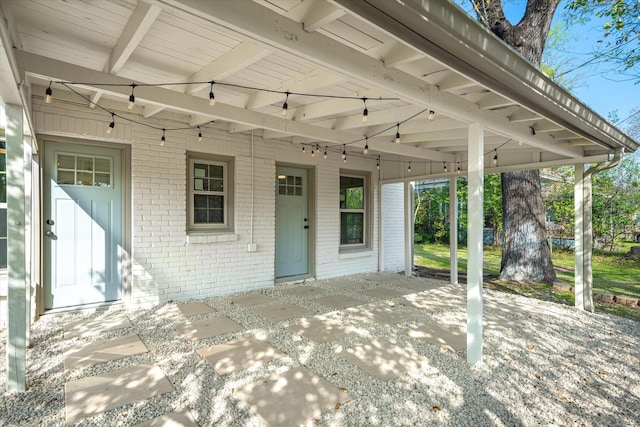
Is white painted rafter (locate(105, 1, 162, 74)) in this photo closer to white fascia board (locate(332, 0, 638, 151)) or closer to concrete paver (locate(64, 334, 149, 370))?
white fascia board (locate(332, 0, 638, 151))

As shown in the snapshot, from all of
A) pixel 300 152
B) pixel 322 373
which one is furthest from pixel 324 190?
pixel 322 373

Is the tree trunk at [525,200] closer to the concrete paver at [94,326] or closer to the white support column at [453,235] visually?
the white support column at [453,235]

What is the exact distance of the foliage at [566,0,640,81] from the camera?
234 inches

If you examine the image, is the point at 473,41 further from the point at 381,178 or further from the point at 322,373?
the point at 381,178

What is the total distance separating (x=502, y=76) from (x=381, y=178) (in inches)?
183

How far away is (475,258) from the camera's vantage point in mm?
2824

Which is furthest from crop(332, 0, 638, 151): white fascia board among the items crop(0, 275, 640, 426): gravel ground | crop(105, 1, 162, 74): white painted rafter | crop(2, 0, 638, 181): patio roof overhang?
crop(0, 275, 640, 426): gravel ground

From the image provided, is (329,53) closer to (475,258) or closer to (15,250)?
(475,258)

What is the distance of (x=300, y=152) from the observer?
18.6 feet

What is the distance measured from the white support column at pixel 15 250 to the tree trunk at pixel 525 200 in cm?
706

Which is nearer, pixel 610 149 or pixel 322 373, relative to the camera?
pixel 322 373

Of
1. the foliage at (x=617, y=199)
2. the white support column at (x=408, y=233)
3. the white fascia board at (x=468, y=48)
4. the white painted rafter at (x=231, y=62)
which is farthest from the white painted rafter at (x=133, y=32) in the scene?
the foliage at (x=617, y=199)

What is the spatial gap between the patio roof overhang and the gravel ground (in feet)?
6.67

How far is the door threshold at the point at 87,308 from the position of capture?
3.77m
